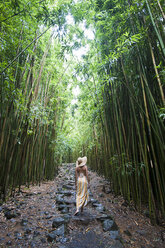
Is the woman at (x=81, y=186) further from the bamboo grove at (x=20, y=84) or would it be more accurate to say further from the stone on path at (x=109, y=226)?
the bamboo grove at (x=20, y=84)

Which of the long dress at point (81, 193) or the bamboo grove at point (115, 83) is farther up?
the bamboo grove at point (115, 83)

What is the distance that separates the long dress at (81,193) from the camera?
2.19m

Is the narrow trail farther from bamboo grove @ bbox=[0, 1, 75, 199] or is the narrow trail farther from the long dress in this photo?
bamboo grove @ bbox=[0, 1, 75, 199]

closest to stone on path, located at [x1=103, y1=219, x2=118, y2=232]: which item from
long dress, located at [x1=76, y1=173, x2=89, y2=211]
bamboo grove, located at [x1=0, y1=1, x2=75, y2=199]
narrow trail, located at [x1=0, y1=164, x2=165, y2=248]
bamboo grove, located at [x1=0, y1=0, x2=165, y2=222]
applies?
narrow trail, located at [x1=0, y1=164, x2=165, y2=248]

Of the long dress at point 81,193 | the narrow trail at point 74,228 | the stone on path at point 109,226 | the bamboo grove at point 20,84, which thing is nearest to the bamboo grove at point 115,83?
the bamboo grove at point 20,84

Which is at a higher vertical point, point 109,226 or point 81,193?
point 81,193

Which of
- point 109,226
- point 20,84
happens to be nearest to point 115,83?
point 20,84

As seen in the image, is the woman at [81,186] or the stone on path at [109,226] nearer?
the stone on path at [109,226]

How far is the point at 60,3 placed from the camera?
2662 millimetres

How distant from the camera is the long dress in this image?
219 cm

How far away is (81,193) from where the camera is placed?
2268mm

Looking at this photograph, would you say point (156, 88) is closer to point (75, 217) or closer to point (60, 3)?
point (75, 217)

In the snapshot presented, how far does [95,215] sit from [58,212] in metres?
0.65

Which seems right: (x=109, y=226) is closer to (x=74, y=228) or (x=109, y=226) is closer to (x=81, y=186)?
(x=74, y=228)
